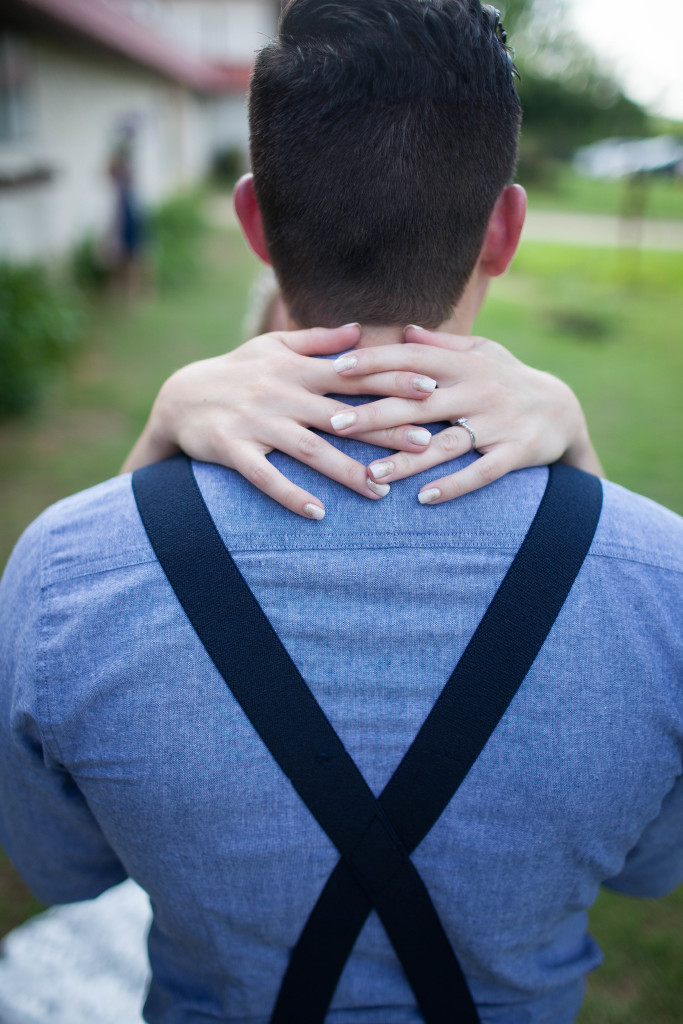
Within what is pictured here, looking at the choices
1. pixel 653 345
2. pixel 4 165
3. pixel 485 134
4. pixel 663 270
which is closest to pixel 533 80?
pixel 663 270

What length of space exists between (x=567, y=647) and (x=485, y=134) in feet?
2.46

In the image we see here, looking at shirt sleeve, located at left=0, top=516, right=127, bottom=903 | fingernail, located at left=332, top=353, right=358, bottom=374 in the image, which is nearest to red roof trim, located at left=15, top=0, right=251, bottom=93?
fingernail, located at left=332, top=353, right=358, bottom=374

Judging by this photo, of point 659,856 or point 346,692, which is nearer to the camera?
point 346,692

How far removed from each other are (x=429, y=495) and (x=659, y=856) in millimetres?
Answer: 890

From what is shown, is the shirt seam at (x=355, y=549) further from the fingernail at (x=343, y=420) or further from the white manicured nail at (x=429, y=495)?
the fingernail at (x=343, y=420)

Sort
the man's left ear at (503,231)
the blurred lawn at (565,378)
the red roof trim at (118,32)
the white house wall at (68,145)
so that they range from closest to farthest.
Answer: the man's left ear at (503,231)
the blurred lawn at (565,378)
the red roof trim at (118,32)
the white house wall at (68,145)

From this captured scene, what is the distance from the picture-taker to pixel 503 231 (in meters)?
1.23

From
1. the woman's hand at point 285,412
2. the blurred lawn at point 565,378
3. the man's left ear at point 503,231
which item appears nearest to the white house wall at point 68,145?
the blurred lawn at point 565,378

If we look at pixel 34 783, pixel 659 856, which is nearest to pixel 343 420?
pixel 34 783

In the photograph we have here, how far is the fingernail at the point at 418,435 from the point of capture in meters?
1.04

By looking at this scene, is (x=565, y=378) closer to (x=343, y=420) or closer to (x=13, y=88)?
(x=13, y=88)

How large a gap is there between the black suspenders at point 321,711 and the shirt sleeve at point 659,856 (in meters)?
→ 0.46

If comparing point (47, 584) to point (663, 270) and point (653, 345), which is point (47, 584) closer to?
point (653, 345)

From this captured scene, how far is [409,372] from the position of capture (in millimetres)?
1085
